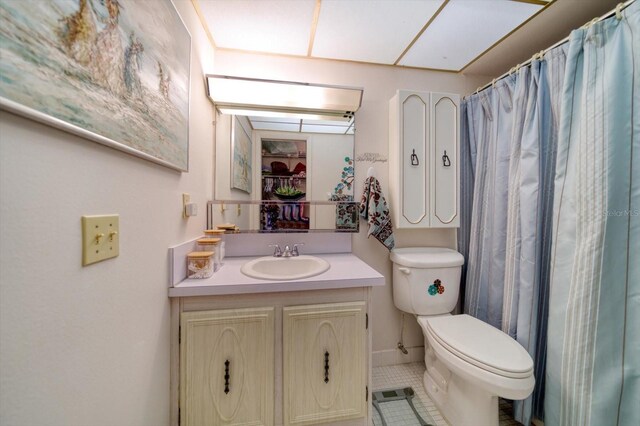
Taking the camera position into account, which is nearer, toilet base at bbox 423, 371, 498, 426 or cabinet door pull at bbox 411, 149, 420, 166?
toilet base at bbox 423, 371, 498, 426

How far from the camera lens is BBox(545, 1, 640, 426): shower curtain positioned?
879 millimetres

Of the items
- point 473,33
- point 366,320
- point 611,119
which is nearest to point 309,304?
point 366,320

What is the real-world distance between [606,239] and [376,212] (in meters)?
0.99

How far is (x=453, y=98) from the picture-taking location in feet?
5.09

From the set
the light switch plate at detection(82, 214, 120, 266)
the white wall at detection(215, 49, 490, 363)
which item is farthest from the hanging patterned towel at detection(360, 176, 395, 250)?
the light switch plate at detection(82, 214, 120, 266)

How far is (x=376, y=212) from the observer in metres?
1.53

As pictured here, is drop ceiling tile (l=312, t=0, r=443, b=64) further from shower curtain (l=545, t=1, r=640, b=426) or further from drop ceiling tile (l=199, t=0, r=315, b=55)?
shower curtain (l=545, t=1, r=640, b=426)

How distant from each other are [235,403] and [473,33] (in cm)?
229

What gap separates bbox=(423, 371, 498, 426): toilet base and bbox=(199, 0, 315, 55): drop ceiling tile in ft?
6.78

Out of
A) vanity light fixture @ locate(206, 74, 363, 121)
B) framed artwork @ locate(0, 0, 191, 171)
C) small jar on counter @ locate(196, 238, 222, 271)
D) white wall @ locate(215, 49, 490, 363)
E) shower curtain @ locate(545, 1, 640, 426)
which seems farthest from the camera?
white wall @ locate(215, 49, 490, 363)

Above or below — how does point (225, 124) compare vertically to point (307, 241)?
above

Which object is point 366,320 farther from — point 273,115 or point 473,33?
point 473,33

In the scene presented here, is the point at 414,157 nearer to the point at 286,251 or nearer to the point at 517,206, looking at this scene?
the point at 517,206

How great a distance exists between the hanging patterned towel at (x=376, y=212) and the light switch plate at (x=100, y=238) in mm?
1267
